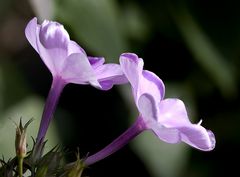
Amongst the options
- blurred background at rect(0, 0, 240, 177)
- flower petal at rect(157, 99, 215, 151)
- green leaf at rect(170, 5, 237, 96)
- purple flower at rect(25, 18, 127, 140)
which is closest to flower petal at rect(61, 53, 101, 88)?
purple flower at rect(25, 18, 127, 140)

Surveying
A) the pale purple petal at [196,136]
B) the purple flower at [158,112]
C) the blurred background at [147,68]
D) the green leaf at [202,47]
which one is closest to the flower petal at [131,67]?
the purple flower at [158,112]

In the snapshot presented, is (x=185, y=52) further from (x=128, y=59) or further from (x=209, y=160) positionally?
(x=128, y=59)

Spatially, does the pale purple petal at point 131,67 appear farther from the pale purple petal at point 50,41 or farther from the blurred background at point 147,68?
the blurred background at point 147,68

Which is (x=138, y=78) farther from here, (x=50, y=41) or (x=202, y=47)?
(x=202, y=47)

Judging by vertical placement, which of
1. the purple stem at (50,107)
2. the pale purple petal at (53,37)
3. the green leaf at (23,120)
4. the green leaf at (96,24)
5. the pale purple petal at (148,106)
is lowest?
the green leaf at (23,120)

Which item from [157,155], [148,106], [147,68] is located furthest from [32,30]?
[147,68]

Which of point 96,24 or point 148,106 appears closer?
point 148,106
